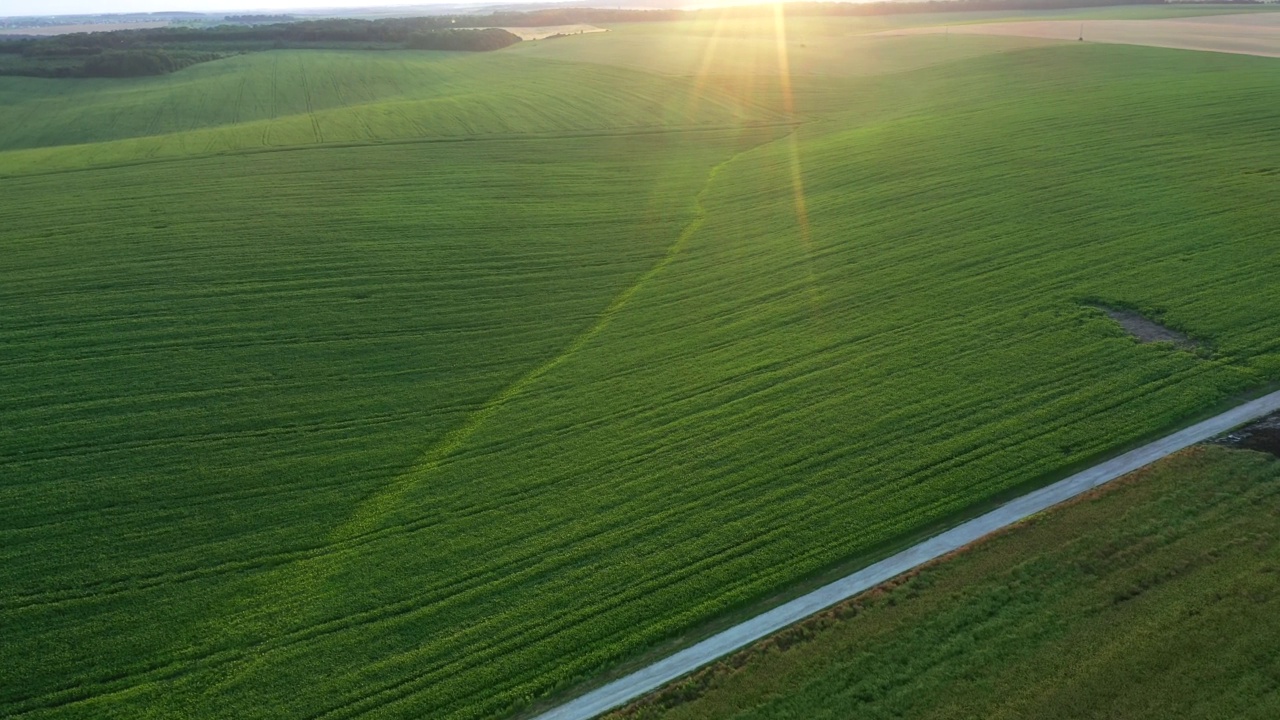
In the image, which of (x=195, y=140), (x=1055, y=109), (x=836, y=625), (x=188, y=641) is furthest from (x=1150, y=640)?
(x=195, y=140)

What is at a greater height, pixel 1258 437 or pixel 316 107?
pixel 316 107

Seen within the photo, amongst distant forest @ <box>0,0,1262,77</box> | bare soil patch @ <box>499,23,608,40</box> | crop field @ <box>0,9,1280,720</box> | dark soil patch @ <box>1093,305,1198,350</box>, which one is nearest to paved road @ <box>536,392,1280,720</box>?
crop field @ <box>0,9,1280,720</box>

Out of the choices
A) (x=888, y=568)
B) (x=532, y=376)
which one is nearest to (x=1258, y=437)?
(x=888, y=568)

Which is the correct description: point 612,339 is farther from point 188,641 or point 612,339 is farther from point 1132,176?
point 1132,176

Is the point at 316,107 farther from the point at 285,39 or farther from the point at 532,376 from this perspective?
the point at 532,376

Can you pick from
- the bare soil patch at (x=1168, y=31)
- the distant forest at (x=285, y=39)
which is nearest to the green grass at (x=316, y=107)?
the distant forest at (x=285, y=39)

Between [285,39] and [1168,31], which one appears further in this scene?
[285,39]
